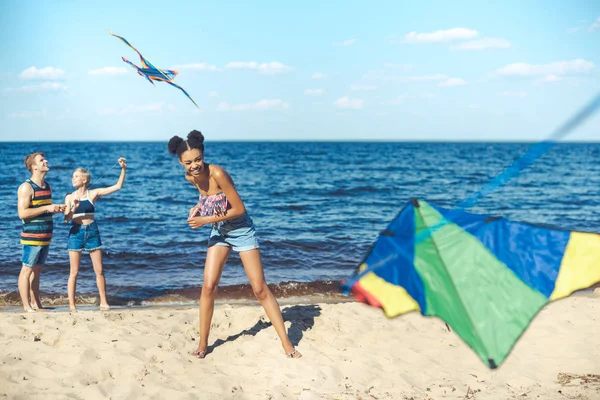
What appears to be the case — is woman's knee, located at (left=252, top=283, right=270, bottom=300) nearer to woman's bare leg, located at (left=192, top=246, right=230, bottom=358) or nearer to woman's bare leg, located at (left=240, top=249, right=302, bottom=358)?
woman's bare leg, located at (left=240, top=249, right=302, bottom=358)

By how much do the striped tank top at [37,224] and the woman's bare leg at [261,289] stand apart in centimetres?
266

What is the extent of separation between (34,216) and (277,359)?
10.7 feet

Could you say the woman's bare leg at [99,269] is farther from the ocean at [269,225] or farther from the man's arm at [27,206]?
the ocean at [269,225]

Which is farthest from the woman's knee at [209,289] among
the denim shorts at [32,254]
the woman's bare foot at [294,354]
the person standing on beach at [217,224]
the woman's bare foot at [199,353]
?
the denim shorts at [32,254]

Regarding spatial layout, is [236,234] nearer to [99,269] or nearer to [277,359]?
[277,359]

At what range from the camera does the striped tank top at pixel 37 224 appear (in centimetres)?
617

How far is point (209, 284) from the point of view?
5035mm

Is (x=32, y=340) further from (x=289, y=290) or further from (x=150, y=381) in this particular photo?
(x=289, y=290)

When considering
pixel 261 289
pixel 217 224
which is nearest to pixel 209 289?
pixel 261 289

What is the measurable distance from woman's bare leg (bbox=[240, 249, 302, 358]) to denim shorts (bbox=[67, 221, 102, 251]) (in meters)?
2.39

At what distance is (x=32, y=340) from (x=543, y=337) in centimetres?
533

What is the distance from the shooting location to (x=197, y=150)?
4793 mm

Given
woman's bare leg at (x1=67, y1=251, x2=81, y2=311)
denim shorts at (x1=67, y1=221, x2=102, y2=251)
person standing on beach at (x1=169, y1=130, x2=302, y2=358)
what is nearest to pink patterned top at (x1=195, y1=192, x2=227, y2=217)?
person standing on beach at (x1=169, y1=130, x2=302, y2=358)

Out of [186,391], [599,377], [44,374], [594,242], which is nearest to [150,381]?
[186,391]
